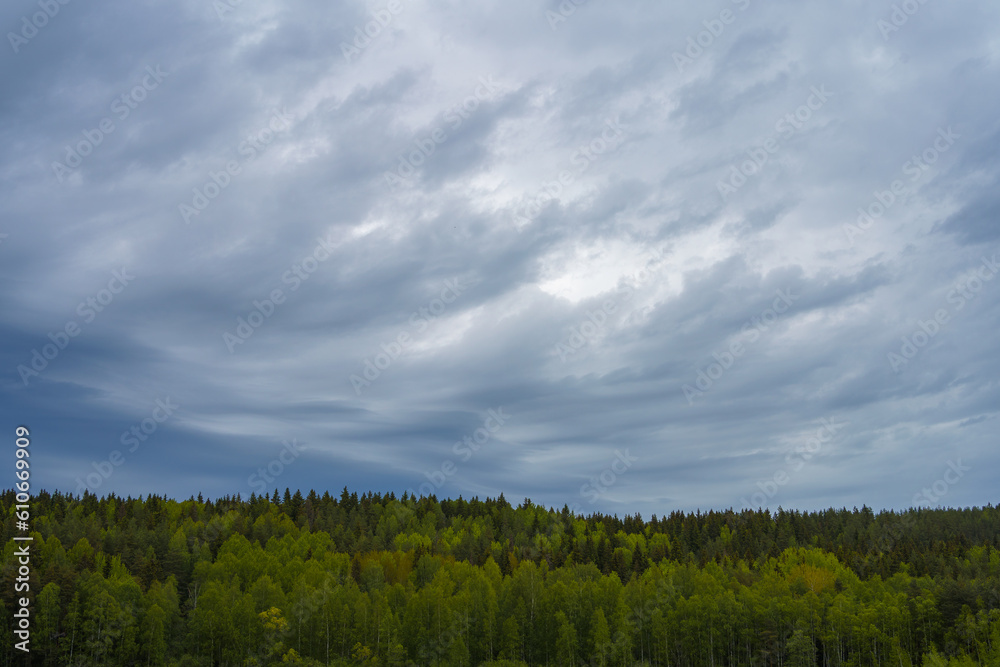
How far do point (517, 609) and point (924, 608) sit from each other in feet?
244

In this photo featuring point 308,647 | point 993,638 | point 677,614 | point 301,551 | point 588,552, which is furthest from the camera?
point 588,552

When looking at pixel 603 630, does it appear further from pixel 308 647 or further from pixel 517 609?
pixel 308 647

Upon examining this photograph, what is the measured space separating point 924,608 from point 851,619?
14852 millimetres

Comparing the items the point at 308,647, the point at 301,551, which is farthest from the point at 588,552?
the point at 308,647

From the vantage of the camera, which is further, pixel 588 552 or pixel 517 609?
pixel 588 552

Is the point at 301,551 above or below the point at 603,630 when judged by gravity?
above

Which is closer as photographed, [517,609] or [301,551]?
[517,609]

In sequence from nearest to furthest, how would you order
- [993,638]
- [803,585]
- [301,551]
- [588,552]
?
[993,638] → [803,585] → [301,551] → [588,552]

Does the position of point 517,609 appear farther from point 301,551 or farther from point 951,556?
point 951,556

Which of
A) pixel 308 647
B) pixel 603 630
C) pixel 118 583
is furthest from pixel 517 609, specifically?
pixel 118 583

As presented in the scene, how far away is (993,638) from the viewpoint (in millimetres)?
119750

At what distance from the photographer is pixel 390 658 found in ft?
403

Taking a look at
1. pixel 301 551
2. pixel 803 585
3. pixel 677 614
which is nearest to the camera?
pixel 677 614

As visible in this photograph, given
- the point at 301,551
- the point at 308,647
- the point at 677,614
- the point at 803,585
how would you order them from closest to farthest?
1. the point at 308,647
2. the point at 677,614
3. the point at 803,585
4. the point at 301,551
